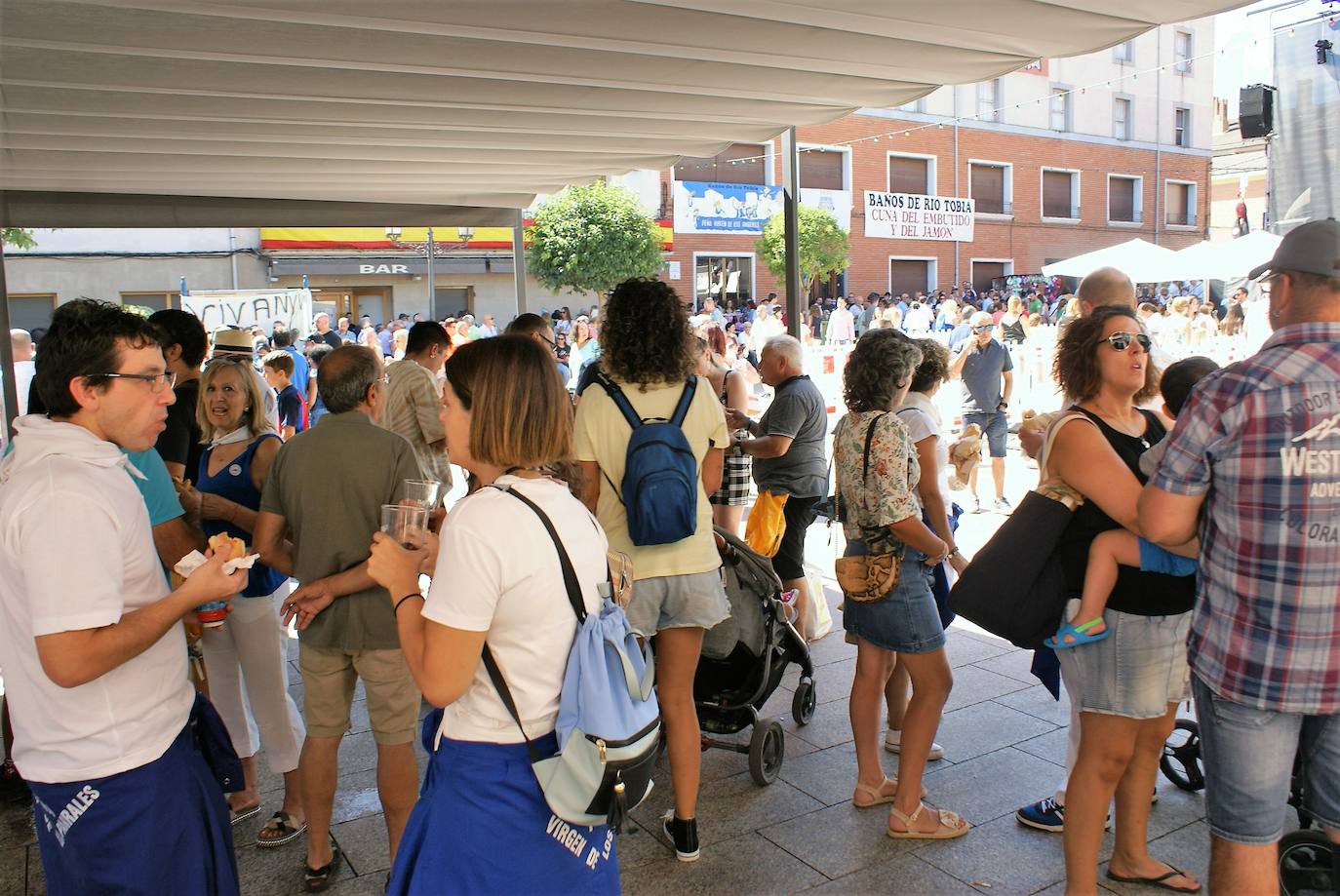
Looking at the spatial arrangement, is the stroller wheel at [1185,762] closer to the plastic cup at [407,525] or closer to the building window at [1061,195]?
the plastic cup at [407,525]

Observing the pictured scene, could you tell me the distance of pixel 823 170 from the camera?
114 feet

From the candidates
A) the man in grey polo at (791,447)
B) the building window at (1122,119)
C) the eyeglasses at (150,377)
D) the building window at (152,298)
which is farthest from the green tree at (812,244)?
the eyeglasses at (150,377)

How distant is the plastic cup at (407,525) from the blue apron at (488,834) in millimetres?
393

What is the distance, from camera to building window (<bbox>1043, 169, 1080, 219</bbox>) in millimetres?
39875

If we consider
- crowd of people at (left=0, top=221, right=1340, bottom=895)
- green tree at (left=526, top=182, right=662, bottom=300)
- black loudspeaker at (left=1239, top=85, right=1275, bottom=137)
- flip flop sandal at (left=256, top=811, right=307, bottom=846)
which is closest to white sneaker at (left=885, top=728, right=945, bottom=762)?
crowd of people at (left=0, top=221, right=1340, bottom=895)

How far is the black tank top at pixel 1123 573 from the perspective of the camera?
255cm

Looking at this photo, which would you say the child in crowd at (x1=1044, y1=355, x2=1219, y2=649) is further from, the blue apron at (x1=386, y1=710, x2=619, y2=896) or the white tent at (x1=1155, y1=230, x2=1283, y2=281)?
the white tent at (x1=1155, y1=230, x2=1283, y2=281)

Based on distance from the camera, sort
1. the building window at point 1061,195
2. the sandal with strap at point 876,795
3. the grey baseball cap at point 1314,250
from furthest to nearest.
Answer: the building window at point 1061,195, the sandal with strap at point 876,795, the grey baseball cap at point 1314,250

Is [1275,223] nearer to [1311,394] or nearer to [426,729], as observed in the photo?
[1311,394]

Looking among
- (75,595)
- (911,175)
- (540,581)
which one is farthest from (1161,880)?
(911,175)

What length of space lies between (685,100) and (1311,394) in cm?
381

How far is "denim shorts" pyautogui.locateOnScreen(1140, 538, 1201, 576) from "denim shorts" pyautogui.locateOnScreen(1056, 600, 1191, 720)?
0.15 metres

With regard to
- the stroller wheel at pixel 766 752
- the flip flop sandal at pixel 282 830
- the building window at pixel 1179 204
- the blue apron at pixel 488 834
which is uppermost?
the building window at pixel 1179 204

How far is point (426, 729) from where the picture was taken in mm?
2012
